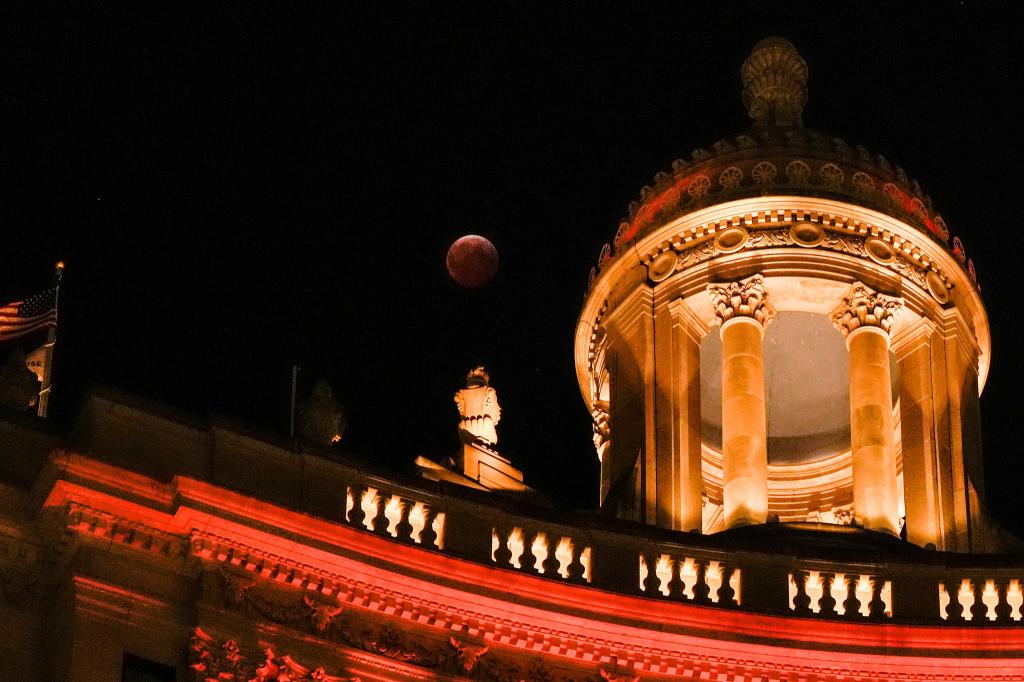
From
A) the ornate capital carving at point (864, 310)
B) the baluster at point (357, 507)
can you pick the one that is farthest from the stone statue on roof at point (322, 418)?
the ornate capital carving at point (864, 310)

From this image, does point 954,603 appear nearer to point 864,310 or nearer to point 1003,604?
point 1003,604

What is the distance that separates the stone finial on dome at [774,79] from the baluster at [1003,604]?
1495 cm

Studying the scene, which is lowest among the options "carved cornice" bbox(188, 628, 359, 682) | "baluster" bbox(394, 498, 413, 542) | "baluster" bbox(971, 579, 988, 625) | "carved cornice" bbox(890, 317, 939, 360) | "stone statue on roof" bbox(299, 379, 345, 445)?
"carved cornice" bbox(188, 628, 359, 682)

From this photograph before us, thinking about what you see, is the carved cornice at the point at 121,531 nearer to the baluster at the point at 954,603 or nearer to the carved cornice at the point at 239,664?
the carved cornice at the point at 239,664

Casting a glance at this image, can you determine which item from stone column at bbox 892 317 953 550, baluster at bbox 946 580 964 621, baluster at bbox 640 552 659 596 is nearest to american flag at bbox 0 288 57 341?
baluster at bbox 640 552 659 596

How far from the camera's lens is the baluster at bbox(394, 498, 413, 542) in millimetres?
38250

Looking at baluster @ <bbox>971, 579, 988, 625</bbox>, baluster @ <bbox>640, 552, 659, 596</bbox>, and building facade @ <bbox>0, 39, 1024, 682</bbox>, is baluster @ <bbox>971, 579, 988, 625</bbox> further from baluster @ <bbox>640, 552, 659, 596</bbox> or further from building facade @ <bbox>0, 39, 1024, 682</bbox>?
baluster @ <bbox>640, 552, 659, 596</bbox>

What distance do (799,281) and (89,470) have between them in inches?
661

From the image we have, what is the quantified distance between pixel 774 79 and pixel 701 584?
15972 millimetres

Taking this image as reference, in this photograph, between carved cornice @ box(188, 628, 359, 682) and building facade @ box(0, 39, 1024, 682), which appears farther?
building facade @ box(0, 39, 1024, 682)

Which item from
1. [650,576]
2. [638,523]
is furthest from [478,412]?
[650,576]

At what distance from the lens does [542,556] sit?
3912cm

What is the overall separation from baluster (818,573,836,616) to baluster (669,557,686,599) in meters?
1.85

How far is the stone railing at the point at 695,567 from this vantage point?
38.7 meters
